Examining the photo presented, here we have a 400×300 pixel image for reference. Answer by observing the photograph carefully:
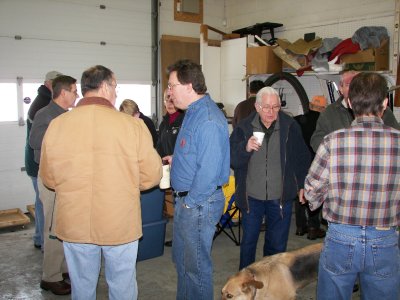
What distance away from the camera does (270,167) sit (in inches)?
121

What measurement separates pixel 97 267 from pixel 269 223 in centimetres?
146

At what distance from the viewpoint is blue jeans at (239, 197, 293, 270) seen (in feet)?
10.2

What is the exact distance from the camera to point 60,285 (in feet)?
11.1

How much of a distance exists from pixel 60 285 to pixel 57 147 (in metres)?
1.81

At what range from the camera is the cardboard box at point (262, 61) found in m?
6.53

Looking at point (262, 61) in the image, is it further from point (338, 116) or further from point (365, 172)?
point (365, 172)

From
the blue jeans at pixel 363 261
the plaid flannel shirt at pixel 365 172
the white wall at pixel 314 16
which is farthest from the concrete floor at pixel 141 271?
the white wall at pixel 314 16

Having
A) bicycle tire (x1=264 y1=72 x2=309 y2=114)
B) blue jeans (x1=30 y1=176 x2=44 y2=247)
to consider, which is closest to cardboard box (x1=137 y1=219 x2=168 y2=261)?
blue jeans (x1=30 y1=176 x2=44 y2=247)

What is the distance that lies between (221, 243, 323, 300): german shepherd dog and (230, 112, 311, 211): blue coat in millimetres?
449

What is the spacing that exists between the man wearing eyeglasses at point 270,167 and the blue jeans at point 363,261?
1.14 metres

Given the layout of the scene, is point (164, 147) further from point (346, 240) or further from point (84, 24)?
point (84, 24)

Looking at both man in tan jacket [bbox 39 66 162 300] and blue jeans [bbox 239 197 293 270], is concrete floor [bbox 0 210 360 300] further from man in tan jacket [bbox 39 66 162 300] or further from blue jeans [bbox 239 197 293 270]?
man in tan jacket [bbox 39 66 162 300]

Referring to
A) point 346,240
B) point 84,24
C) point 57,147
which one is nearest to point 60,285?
point 57,147

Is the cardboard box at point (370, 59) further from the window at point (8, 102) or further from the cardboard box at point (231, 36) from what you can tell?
the window at point (8, 102)
